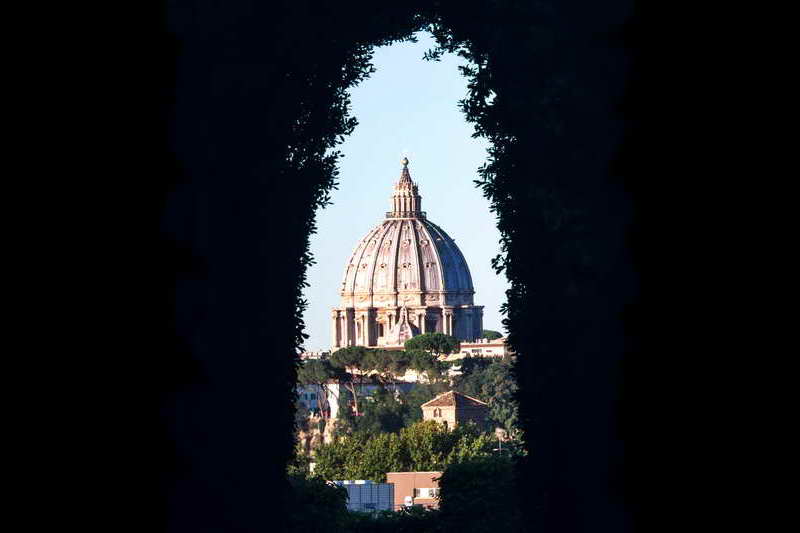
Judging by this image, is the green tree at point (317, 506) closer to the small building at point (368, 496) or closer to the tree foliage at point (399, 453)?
the small building at point (368, 496)

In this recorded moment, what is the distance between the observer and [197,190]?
26531 mm

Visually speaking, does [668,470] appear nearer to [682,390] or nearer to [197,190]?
[682,390]

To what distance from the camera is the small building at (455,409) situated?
175m

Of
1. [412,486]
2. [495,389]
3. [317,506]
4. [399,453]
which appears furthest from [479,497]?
[495,389]

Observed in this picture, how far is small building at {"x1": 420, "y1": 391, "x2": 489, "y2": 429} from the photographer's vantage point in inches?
6885

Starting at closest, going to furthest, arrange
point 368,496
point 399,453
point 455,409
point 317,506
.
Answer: point 317,506 < point 368,496 < point 399,453 < point 455,409

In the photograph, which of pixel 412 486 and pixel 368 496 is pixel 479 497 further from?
pixel 412 486

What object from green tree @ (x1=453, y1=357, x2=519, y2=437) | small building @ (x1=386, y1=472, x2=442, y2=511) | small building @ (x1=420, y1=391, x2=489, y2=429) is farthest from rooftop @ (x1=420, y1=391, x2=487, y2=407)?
small building @ (x1=386, y1=472, x2=442, y2=511)

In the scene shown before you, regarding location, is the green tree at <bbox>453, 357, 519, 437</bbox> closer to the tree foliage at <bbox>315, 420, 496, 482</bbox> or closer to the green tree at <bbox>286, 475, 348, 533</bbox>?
the tree foliage at <bbox>315, 420, 496, 482</bbox>

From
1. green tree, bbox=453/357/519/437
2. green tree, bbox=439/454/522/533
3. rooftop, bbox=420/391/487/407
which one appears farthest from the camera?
rooftop, bbox=420/391/487/407

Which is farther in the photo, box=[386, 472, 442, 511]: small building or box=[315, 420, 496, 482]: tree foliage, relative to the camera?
box=[315, 420, 496, 482]: tree foliage

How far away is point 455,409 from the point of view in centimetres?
17488

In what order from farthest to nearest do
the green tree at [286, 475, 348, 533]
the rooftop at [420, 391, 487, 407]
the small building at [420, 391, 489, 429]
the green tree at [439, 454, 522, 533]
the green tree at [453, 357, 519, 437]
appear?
the rooftop at [420, 391, 487, 407]
the small building at [420, 391, 489, 429]
the green tree at [453, 357, 519, 437]
the green tree at [439, 454, 522, 533]
the green tree at [286, 475, 348, 533]

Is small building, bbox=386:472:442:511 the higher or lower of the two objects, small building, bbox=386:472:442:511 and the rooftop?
the lower
